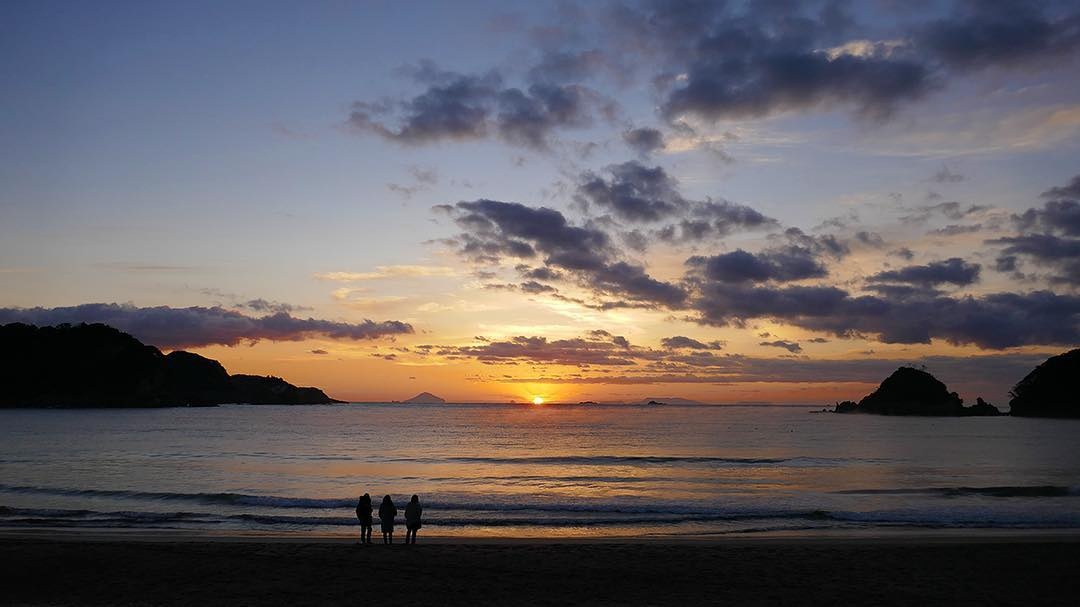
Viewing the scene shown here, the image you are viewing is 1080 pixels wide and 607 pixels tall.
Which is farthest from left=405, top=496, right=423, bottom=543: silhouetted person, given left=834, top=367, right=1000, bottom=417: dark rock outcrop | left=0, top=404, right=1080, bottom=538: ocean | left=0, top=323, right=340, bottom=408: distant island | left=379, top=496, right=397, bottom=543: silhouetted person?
left=834, top=367, right=1000, bottom=417: dark rock outcrop

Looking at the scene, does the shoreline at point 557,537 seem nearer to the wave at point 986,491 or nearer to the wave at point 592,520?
the wave at point 592,520

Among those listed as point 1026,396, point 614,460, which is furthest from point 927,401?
point 614,460

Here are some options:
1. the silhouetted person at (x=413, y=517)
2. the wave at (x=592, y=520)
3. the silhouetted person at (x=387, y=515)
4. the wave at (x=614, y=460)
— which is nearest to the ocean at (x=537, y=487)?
the wave at (x=592, y=520)

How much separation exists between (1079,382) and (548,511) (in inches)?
7126

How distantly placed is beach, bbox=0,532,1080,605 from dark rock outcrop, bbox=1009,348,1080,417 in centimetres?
17760

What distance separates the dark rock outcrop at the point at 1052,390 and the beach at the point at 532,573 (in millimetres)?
177596

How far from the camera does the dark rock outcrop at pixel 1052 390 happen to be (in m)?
162

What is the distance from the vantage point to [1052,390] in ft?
552

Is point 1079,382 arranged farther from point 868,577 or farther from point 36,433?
point 36,433

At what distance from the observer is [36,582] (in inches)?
614

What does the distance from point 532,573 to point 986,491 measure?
106ft

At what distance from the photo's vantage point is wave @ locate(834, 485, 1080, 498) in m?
36.0

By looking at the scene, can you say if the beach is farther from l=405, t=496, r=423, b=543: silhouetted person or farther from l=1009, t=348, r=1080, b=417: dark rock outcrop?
l=1009, t=348, r=1080, b=417: dark rock outcrop

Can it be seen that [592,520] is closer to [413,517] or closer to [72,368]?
[413,517]
